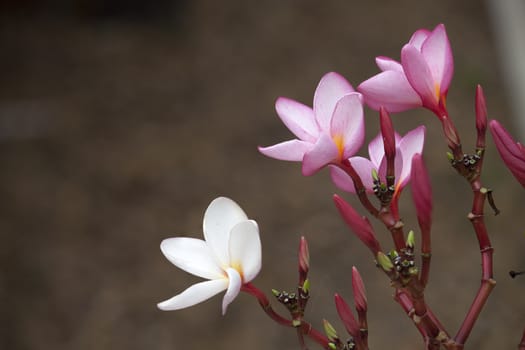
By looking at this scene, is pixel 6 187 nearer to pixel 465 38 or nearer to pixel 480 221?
pixel 465 38

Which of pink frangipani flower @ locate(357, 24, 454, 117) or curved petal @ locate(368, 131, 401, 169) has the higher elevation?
pink frangipani flower @ locate(357, 24, 454, 117)

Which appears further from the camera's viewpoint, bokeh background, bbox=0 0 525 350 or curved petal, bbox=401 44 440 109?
bokeh background, bbox=0 0 525 350

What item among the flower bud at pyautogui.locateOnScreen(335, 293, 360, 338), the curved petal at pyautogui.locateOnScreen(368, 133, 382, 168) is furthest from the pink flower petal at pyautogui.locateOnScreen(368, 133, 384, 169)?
the flower bud at pyautogui.locateOnScreen(335, 293, 360, 338)

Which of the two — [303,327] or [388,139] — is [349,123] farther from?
[303,327]

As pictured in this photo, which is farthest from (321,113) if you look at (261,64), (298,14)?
(298,14)

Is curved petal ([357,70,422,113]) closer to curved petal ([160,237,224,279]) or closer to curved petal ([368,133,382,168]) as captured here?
curved petal ([368,133,382,168])
